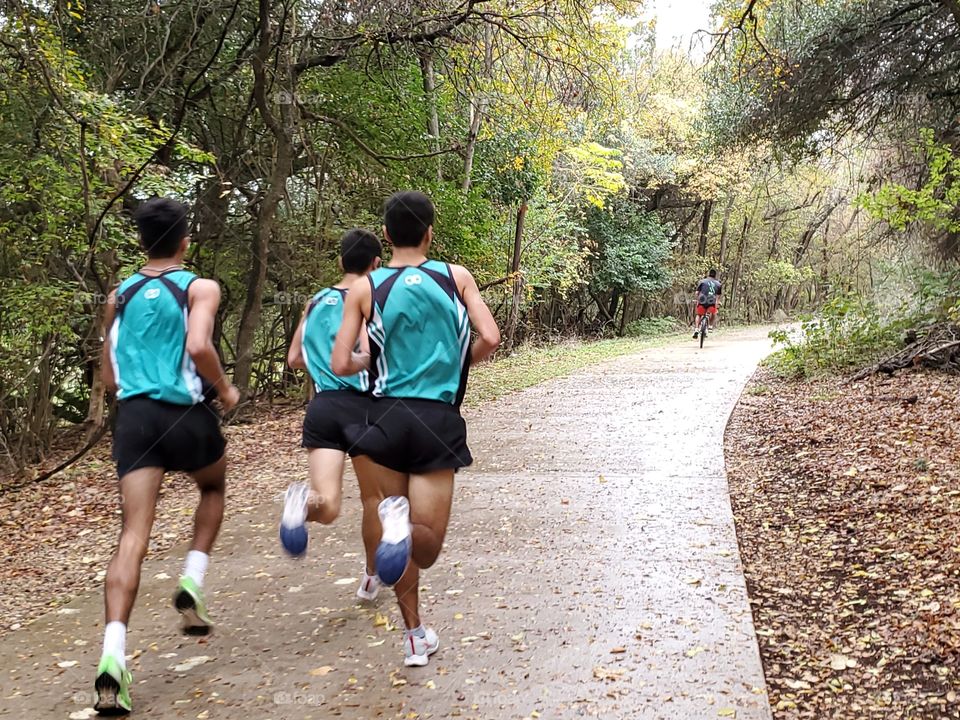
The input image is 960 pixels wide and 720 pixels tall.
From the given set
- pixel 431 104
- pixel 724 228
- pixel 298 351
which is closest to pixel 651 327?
pixel 724 228

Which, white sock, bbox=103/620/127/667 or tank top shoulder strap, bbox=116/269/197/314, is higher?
tank top shoulder strap, bbox=116/269/197/314

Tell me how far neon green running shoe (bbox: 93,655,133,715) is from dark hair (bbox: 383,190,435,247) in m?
1.95

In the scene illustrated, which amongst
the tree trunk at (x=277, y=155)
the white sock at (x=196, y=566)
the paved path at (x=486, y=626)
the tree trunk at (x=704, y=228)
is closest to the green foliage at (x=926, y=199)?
the paved path at (x=486, y=626)

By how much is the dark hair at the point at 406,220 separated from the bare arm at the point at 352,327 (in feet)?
0.75

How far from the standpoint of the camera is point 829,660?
3869 mm

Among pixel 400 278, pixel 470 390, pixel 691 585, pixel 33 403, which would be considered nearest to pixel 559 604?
pixel 691 585

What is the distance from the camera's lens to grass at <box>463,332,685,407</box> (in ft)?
47.3

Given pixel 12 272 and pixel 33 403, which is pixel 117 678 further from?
pixel 33 403

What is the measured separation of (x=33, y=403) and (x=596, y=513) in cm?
733

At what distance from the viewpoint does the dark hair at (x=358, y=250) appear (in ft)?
15.1

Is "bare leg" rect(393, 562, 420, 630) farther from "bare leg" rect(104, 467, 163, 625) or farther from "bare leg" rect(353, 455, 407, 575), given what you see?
"bare leg" rect(104, 467, 163, 625)

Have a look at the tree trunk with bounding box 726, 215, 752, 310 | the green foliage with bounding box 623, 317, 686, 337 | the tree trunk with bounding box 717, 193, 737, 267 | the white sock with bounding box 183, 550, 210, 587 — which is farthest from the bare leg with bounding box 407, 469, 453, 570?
the tree trunk with bounding box 726, 215, 752, 310

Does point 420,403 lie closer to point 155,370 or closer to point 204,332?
point 204,332

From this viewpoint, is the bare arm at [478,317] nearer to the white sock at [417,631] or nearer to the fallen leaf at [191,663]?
the white sock at [417,631]
